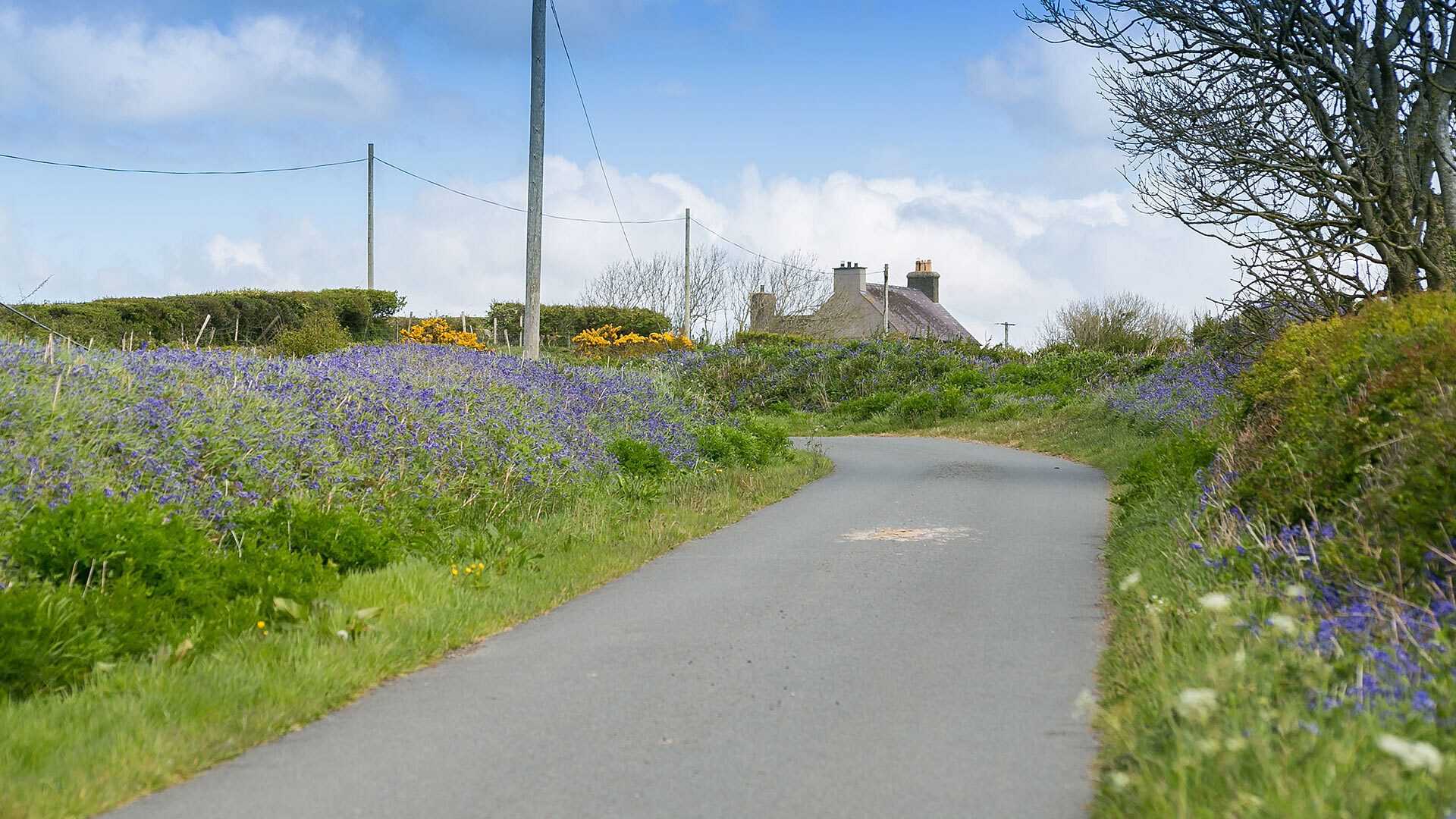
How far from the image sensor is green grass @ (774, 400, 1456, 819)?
12.1 ft

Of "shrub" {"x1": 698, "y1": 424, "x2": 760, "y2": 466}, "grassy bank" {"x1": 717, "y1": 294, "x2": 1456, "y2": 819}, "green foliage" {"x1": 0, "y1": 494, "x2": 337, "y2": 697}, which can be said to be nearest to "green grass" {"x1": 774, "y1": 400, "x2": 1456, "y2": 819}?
"grassy bank" {"x1": 717, "y1": 294, "x2": 1456, "y2": 819}

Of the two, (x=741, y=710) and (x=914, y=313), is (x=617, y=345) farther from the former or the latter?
(x=914, y=313)

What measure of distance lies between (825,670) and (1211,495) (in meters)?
4.40

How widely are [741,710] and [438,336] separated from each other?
25228mm

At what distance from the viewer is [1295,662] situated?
16.0 feet

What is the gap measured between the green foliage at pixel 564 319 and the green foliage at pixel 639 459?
2731 centimetres

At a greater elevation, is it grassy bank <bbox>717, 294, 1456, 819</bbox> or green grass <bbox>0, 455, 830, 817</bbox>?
grassy bank <bbox>717, 294, 1456, 819</bbox>

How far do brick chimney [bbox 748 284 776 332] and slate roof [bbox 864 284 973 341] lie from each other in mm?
5958

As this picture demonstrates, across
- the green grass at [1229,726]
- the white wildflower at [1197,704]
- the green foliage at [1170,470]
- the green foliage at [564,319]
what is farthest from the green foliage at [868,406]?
the white wildflower at [1197,704]

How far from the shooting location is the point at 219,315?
3344cm

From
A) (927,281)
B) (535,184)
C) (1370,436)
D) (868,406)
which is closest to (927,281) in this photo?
(927,281)

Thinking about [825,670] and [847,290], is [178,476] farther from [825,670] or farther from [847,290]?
[847,290]

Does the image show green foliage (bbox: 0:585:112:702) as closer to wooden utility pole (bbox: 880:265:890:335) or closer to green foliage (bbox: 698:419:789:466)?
green foliage (bbox: 698:419:789:466)

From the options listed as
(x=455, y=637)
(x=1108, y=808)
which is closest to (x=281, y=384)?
(x=455, y=637)
